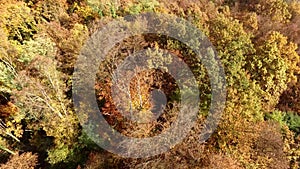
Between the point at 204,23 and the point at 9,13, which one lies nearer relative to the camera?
the point at 9,13

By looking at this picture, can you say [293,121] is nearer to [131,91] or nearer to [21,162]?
[131,91]

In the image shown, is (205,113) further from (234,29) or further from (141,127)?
(234,29)

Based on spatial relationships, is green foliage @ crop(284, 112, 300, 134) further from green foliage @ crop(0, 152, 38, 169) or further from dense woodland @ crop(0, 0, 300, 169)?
green foliage @ crop(0, 152, 38, 169)

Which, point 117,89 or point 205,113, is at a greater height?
point 117,89

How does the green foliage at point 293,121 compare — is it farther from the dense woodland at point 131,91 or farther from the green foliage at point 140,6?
the green foliage at point 140,6

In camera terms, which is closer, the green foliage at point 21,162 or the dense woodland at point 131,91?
the green foliage at point 21,162

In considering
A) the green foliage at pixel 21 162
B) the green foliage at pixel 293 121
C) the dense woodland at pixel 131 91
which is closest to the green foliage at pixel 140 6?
the dense woodland at pixel 131 91

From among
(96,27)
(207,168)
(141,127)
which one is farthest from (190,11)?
(207,168)

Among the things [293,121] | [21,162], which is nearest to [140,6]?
[21,162]
